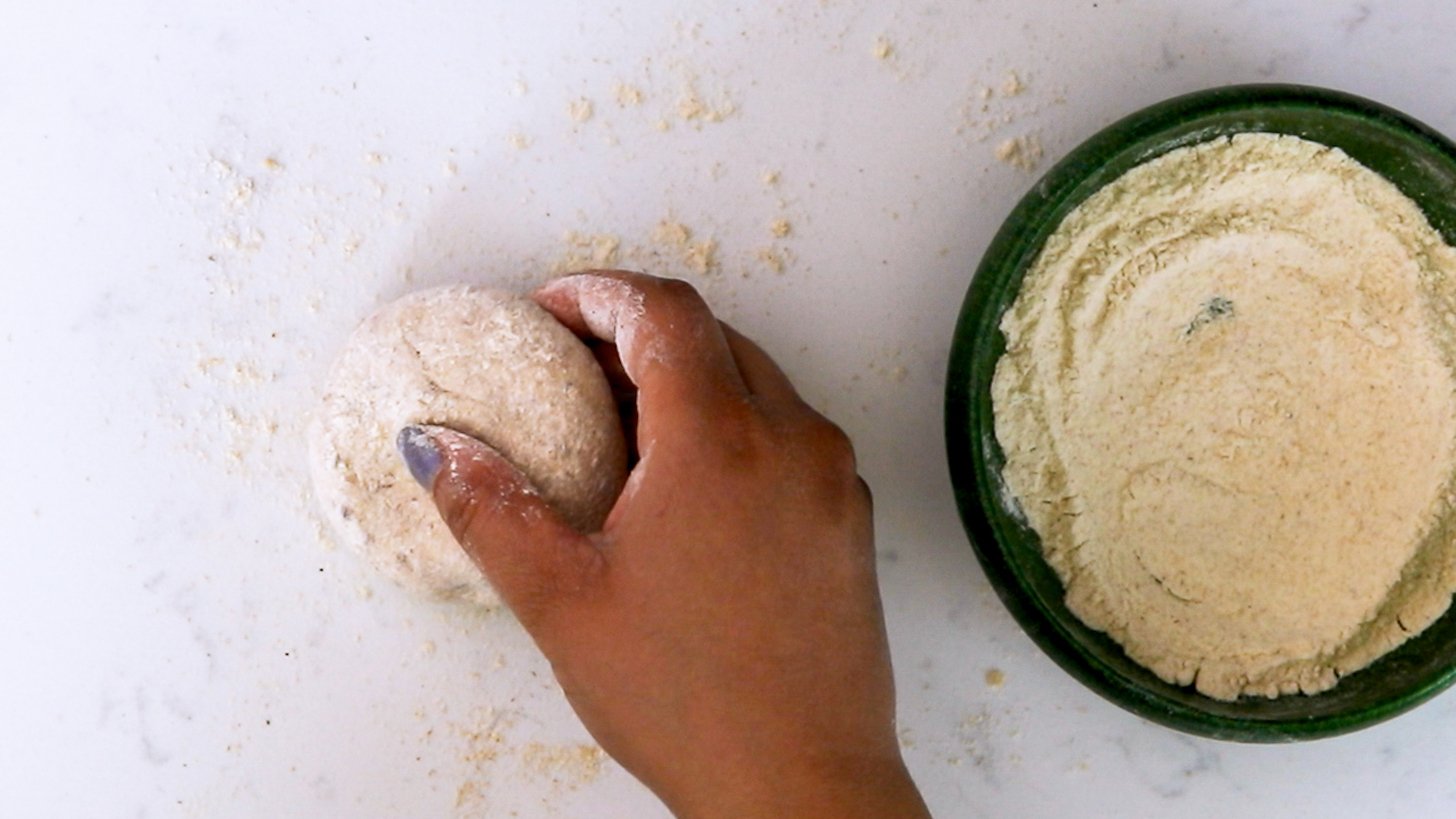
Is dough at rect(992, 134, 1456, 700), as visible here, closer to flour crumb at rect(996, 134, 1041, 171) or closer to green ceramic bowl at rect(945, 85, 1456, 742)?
green ceramic bowl at rect(945, 85, 1456, 742)

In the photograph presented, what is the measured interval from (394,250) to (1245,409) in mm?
854

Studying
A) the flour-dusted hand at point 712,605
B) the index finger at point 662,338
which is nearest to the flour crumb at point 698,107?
the index finger at point 662,338

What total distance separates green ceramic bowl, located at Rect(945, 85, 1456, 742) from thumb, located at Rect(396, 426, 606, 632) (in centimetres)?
39

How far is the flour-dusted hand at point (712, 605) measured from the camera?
81cm

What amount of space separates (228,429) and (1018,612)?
0.83 meters

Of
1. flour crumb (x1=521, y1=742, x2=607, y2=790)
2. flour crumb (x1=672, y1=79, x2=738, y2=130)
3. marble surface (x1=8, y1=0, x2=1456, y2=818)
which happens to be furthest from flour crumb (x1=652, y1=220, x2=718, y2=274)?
flour crumb (x1=521, y1=742, x2=607, y2=790)

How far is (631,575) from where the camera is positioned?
81 cm

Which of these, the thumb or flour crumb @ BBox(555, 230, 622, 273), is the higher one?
flour crumb @ BBox(555, 230, 622, 273)

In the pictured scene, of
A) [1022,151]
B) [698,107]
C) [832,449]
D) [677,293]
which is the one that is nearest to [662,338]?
[677,293]

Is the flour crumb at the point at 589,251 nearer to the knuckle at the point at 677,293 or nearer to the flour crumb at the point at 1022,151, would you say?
the knuckle at the point at 677,293

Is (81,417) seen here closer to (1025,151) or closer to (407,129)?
(407,129)

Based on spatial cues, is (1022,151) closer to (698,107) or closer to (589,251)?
(698,107)

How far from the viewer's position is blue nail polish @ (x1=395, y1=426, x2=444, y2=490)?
883 millimetres

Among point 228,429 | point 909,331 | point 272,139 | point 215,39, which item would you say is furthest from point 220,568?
point 909,331
